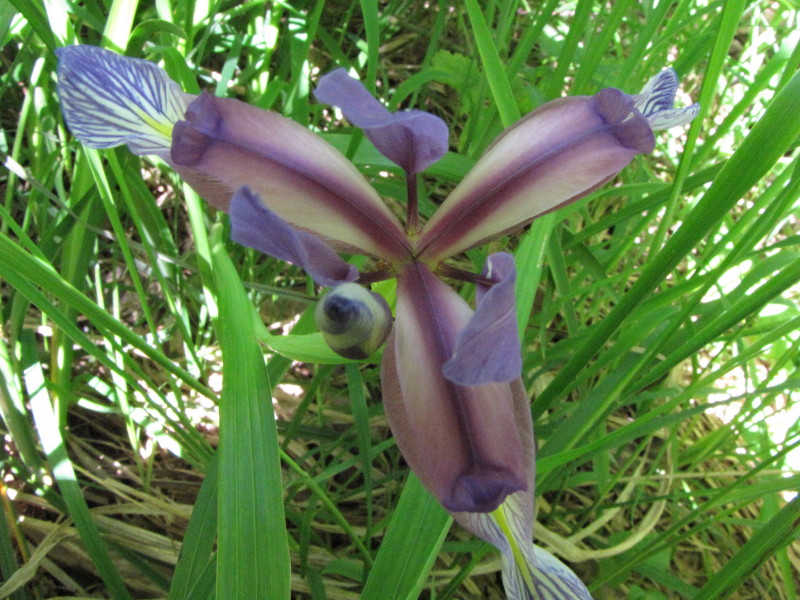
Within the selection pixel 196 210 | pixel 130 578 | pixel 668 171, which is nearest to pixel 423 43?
pixel 668 171

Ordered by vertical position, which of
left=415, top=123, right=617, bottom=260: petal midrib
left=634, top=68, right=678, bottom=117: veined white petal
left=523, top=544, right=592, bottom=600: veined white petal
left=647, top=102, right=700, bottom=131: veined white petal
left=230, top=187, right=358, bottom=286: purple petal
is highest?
left=634, top=68, right=678, bottom=117: veined white petal

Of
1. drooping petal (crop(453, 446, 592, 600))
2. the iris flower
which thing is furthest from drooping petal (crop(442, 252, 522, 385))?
drooping petal (crop(453, 446, 592, 600))

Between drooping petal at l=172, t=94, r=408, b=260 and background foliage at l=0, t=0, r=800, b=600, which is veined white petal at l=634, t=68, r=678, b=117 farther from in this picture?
drooping petal at l=172, t=94, r=408, b=260

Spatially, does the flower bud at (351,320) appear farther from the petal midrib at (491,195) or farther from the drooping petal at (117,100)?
the drooping petal at (117,100)

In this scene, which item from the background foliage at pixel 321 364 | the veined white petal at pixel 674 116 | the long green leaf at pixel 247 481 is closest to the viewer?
the long green leaf at pixel 247 481

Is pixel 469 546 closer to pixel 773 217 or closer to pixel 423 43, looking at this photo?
pixel 773 217

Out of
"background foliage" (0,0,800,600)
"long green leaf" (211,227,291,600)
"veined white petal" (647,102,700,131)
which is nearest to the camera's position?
"long green leaf" (211,227,291,600)

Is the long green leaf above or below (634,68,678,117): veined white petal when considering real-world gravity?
below

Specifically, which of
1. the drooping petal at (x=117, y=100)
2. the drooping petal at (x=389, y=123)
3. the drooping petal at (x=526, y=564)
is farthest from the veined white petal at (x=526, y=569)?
the drooping petal at (x=117, y=100)
